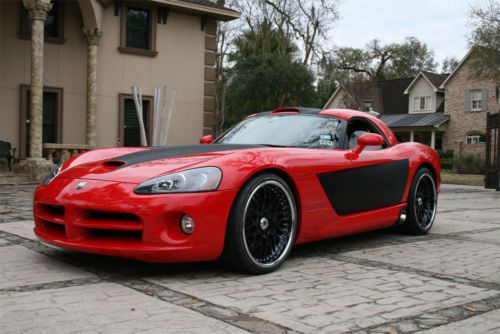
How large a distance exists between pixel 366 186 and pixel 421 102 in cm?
4106

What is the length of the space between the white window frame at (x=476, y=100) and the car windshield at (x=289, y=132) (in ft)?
119

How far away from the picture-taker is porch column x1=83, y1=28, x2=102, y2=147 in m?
15.0

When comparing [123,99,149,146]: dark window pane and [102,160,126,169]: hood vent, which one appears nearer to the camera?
[102,160,126,169]: hood vent

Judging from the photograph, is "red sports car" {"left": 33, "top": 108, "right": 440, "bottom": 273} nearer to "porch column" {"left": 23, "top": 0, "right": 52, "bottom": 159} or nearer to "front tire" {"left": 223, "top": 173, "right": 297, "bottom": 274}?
"front tire" {"left": 223, "top": 173, "right": 297, "bottom": 274}

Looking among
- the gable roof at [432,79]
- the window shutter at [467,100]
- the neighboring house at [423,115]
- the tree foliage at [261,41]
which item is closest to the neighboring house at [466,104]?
the window shutter at [467,100]

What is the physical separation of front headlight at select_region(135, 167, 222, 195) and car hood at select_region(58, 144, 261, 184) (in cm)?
7

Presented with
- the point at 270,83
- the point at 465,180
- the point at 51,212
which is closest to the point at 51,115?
the point at 51,212

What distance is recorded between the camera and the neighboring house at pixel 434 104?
126 feet

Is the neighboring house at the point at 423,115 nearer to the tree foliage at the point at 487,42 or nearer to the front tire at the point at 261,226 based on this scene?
the tree foliage at the point at 487,42

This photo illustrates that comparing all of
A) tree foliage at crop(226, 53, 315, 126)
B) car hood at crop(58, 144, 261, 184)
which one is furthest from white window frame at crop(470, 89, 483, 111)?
car hood at crop(58, 144, 261, 184)

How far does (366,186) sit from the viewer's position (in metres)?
5.17

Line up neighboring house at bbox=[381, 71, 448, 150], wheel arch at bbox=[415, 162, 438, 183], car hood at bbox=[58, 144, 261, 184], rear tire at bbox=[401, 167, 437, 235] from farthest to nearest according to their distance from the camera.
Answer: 1. neighboring house at bbox=[381, 71, 448, 150]
2. wheel arch at bbox=[415, 162, 438, 183]
3. rear tire at bbox=[401, 167, 437, 235]
4. car hood at bbox=[58, 144, 261, 184]

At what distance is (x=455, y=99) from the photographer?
132 feet

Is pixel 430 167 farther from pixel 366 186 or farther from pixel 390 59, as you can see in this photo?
pixel 390 59
